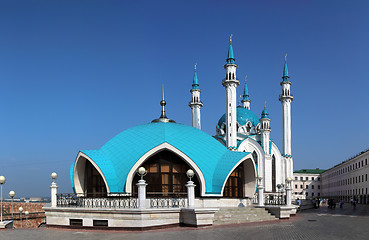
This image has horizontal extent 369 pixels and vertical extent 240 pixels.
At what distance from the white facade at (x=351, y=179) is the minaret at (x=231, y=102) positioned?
90.3 ft

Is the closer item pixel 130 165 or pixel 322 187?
pixel 130 165

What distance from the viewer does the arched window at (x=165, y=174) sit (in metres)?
23.7

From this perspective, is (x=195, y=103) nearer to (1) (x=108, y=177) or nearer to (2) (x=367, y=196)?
(2) (x=367, y=196)

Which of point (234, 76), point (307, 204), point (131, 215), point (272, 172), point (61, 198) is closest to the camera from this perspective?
point (131, 215)

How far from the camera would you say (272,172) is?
5853cm

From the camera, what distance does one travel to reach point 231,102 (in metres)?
49.1

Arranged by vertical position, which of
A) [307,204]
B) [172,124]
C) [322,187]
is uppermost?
[172,124]

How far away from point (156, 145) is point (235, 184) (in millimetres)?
6503

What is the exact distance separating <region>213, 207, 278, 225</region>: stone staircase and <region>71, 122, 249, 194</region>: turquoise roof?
3211 mm

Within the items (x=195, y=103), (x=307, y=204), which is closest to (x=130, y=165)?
(x=307, y=204)

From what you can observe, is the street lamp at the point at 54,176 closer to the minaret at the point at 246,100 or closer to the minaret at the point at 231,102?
the minaret at the point at 231,102

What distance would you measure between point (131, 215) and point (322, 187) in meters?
102

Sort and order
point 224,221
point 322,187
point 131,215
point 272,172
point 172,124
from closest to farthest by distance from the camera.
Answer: point 131,215 < point 224,221 < point 172,124 < point 272,172 < point 322,187

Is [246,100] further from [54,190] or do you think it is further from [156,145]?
[54,190]
